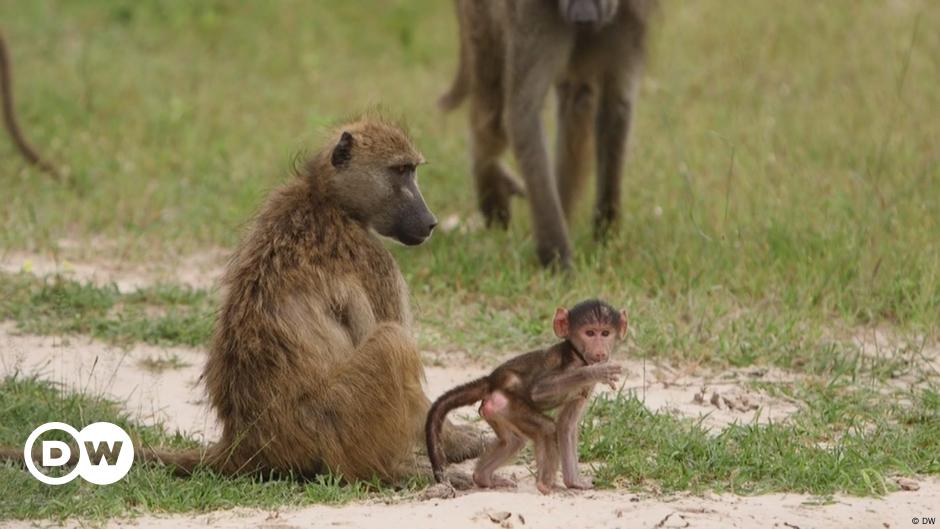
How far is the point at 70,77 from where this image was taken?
11594 mm

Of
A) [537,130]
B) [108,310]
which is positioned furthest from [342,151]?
[537,130]

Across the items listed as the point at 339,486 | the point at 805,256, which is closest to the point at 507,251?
the point at 805,256

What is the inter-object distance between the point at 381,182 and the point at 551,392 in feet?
3.46

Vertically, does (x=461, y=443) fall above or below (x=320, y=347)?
below

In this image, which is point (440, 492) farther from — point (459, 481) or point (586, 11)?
point (586, 11)

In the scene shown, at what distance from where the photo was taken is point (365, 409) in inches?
197

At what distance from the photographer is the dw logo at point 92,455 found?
502 centimetres

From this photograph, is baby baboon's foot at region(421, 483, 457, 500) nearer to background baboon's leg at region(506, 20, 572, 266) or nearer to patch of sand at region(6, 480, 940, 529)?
patch of sand at region(6, 480, 940, 529)

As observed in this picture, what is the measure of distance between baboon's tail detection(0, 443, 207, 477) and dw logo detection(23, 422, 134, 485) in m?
0.02

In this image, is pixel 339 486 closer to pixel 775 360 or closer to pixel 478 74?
pixel 775 360

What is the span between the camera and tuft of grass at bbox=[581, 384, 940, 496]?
5.09 meters

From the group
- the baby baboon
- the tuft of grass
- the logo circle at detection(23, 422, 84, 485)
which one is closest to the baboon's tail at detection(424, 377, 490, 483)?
the baby baboon

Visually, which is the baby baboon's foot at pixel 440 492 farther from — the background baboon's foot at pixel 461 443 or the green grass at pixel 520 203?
the green grass at pixel 520 203

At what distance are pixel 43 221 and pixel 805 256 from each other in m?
4.02
